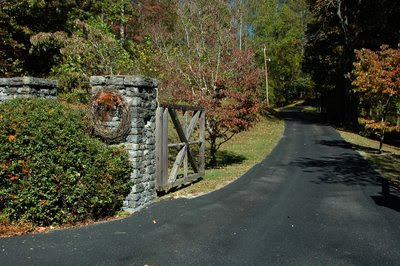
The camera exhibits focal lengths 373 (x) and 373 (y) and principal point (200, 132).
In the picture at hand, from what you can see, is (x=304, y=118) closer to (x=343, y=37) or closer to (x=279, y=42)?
(x=343, y=37)

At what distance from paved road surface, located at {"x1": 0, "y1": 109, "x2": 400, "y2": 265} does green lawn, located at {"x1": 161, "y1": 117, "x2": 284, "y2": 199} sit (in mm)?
921

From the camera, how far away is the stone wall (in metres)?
10.2

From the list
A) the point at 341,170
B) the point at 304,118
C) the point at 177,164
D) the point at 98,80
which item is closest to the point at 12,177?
the point at 98,80

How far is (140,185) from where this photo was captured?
8672 mm

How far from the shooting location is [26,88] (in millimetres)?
10180

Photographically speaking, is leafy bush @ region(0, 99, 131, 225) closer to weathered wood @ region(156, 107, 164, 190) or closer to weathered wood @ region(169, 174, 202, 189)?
weathered wood @ region(156, 107, 164, 190)

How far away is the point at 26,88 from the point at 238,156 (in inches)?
465

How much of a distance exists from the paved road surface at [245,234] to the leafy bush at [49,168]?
0.56 metres

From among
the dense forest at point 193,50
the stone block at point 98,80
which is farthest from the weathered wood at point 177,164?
the dense forest at point 193,50

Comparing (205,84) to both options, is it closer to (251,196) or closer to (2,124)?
(251,196)

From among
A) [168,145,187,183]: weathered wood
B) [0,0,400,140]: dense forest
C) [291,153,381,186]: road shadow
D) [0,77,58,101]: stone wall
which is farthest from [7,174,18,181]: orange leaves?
[0,0,400,140]: dense forest

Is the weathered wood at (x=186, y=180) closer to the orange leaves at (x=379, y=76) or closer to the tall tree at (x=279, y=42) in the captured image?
the orange leaves at (x=379, y=76)

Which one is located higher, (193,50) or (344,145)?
(193,50)

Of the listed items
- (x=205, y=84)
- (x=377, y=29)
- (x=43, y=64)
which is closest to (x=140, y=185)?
(x=205, y=84)
